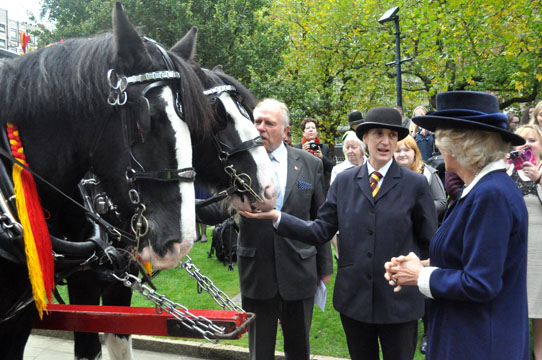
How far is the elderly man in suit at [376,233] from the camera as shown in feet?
8.66

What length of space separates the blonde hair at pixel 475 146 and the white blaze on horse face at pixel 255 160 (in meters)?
0.91

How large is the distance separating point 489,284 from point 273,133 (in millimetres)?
1775

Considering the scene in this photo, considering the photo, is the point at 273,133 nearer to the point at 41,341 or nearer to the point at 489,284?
the point at 489,284

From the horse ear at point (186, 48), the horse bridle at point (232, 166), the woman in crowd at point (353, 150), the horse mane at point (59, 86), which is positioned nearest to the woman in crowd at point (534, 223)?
the woman in crowd at point (353, 150)

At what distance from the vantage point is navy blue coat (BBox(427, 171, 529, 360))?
5.98 feet

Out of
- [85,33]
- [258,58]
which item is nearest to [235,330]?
[258,58]

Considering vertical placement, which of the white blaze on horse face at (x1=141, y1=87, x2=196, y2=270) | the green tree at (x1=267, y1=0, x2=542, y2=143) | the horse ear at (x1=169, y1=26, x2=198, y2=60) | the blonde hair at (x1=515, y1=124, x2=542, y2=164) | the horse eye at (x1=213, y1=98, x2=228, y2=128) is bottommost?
the white blaze on horse face at (x1=141, y1=87, x2=196, y2=270)

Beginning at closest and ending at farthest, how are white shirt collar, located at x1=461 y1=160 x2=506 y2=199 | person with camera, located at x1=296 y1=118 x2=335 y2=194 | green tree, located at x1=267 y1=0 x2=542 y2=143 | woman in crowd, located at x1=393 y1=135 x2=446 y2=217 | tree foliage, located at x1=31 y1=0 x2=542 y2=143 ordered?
white shirt collar, located at x1=461 y1=160 x2=506 y2=199, woman in crowd, located at x1=393 y1=135 x2=446 y2=217, person with camera, located at x1=296 y1=118 x2=335 y2=194, green tree, located at x1=267 y1=0 x2=542 y2=143, tree foliage, located at x1=31 y1=0 x2=542 y2=143

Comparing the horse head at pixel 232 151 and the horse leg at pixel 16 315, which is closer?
the horse leg at pixel 16 315

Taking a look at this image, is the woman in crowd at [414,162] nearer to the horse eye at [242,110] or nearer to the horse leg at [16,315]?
the horse eye at [242,110]

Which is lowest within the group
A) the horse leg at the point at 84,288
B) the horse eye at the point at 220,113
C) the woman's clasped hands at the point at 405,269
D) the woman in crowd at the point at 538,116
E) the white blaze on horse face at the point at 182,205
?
the horse leg at the point at 84,288

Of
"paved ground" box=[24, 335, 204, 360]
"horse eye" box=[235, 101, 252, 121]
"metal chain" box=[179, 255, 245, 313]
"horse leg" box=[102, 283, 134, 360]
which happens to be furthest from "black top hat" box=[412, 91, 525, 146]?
"paved ground" box=[24, 335, 204, 360]

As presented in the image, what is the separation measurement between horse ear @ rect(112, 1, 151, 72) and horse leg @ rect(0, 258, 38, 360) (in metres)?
1.00

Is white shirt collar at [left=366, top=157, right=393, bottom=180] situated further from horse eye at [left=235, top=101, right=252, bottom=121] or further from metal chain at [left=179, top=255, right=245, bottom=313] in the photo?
metal chain at [left=179, top=255, right=245, bottom=313]
